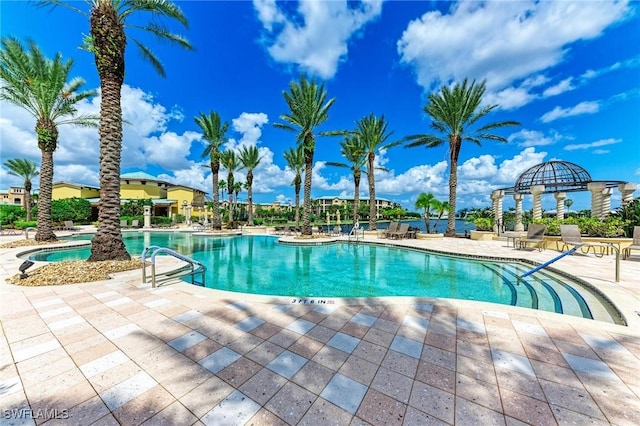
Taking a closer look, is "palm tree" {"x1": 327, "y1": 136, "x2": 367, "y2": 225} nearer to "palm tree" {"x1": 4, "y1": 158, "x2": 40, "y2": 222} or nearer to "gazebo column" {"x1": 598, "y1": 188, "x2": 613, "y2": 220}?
"gazebo column" {"x1": 598, "y1": 188, "x2": 613, "y2": 220}

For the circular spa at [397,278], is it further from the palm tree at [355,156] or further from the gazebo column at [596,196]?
the gazebo column at [596,196]

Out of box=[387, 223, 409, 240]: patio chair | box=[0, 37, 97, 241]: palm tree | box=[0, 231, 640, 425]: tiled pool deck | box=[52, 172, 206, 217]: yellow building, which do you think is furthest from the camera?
box=[52, 172, 206, 217]: yellow building

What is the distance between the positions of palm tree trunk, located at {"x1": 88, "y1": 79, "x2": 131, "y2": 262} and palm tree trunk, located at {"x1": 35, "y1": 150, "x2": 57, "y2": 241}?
8450 millimetres

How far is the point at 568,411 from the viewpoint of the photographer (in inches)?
80.7

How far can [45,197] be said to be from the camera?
42.0 feet

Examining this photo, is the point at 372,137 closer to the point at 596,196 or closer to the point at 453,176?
the point at 453,176

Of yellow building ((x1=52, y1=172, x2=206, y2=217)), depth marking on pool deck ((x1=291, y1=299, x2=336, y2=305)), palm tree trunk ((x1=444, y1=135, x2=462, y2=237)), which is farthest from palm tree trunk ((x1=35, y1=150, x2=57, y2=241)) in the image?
palm tree trunk ((x1=444, y1=135, x2=462, y2=237))

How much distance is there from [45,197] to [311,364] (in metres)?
17.8

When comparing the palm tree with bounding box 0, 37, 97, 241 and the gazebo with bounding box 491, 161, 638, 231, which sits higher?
the palm tree with bounding box 0, 37, 97, 241

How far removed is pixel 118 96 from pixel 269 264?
7.98m

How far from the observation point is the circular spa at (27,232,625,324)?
225 inches

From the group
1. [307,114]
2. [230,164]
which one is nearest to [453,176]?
[307,114]

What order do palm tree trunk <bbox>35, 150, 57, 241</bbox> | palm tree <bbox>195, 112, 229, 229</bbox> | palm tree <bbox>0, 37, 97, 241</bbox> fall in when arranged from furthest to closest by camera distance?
palm tree <bbox>195, 112, 229, 229</bbox>, palm tree trunk <bbox>35, 150, 57, 241</bbox>, palm tree <bbox>0, 37, 97, 241</bbox>

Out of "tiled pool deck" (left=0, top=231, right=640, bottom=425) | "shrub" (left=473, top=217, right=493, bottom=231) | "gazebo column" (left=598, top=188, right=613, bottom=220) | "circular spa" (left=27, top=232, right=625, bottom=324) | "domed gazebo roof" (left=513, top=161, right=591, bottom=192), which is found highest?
"domed gazebo roof" (left=513, top=161, right=591, bottom=192)
